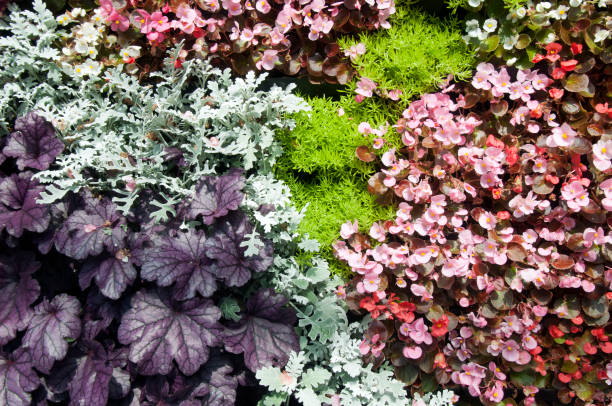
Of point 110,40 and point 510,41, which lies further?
point 110,40

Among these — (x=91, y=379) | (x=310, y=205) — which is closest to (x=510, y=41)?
(x=310, y=205)

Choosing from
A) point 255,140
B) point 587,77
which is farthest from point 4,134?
point 587,77

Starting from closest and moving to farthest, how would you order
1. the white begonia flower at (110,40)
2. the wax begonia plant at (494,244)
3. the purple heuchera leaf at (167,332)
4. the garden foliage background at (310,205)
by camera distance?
the purple heuchera leaf at (167,332), the garden foliage background at (310,205), the wax begonia plant at (494,244), the white begonia flower at (110,40)

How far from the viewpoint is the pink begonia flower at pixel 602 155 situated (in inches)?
66.2

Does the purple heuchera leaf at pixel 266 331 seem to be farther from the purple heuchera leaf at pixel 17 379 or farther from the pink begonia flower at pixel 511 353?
the pink begonia flower at pixel 511 353

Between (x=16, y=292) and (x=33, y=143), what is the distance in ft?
1.83

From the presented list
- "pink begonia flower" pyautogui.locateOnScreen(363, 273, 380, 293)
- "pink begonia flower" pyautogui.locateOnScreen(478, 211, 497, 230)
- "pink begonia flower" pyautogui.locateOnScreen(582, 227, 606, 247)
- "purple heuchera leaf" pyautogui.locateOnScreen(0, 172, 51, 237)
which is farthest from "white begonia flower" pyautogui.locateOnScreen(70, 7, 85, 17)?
"pink begonia flower" pyautogui.locateOnScreen(582, 227, 606, 247)

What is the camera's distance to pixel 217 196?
1706 mm

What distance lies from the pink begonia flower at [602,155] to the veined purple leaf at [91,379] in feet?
6.29

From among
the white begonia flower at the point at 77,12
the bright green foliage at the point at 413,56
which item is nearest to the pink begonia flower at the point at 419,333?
the bright green foliage at the point at 413,56

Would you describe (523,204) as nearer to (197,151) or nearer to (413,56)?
(413,56)

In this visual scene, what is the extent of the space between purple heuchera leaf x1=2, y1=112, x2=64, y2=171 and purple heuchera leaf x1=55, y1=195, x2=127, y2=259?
0.78 feet

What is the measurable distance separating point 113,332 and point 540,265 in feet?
5.60

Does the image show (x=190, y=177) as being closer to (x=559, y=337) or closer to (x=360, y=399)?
(x=360, y=399)
